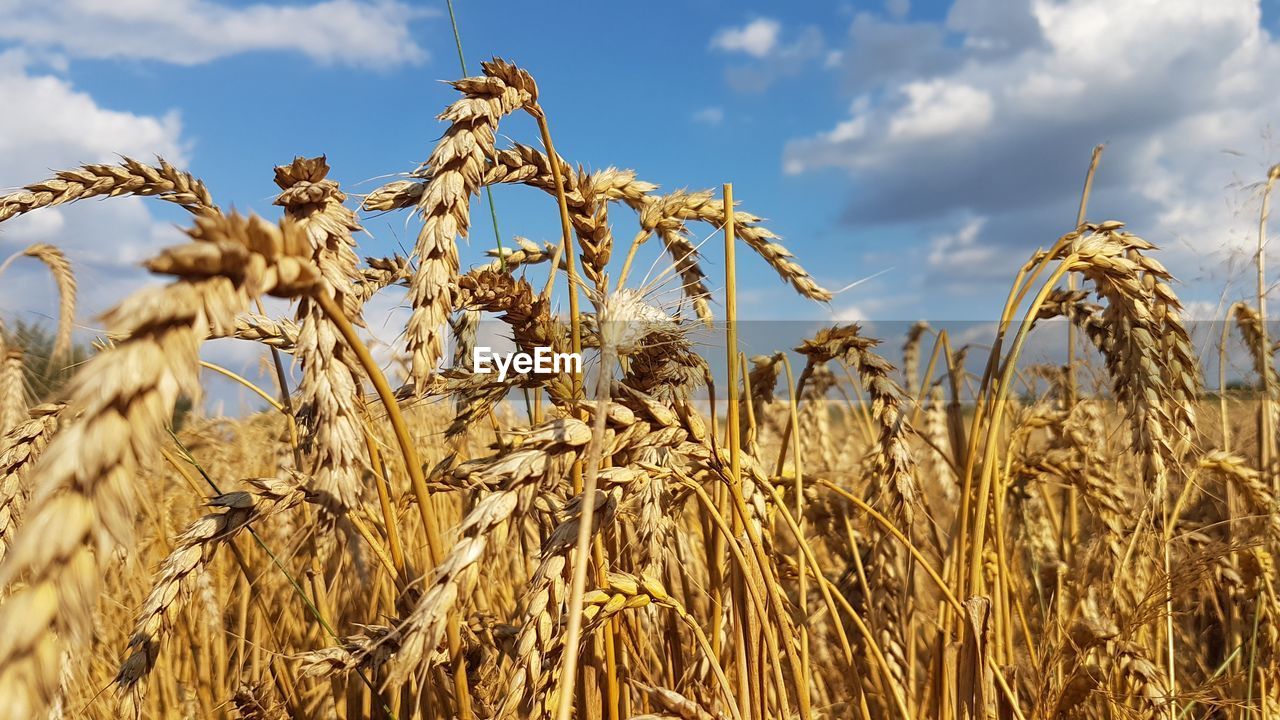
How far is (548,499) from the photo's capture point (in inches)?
57.5

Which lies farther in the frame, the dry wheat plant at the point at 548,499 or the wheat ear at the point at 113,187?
the wheat ear at the point at 113,187

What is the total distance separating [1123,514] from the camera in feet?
8.22

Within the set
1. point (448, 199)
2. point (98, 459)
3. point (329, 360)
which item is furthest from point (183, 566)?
point (98, 459)

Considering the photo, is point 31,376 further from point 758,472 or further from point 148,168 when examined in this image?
point 758,472

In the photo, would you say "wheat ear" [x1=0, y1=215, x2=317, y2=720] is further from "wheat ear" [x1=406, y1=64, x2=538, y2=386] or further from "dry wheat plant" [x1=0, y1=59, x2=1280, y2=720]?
"wheat ear" [x1=406, y1=64, x2=538, y2=386]

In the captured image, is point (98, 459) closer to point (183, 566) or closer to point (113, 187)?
point (183, 566)

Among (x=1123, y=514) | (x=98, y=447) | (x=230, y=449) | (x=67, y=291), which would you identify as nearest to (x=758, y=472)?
(x=98, y=447)

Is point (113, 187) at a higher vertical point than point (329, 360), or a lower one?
higher

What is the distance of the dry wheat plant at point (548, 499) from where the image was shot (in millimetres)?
665

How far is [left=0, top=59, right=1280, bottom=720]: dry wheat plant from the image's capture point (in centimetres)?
66

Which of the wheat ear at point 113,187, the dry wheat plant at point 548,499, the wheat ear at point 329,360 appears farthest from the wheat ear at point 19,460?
the wheat ear at point 329,360

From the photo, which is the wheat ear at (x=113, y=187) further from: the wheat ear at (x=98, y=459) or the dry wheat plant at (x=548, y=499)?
the wheat ear at (x=98, y=459)

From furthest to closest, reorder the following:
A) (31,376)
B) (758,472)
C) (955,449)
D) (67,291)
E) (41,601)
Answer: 1. (31,376)
2. (67,291)
3. (955,449)
4. (758,472)
5. (41,601)

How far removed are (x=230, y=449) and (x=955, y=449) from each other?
3782 millimetres
